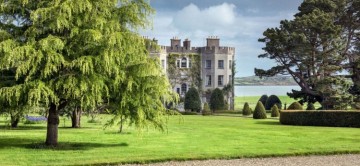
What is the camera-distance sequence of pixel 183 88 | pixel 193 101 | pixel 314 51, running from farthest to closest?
pixel 183 88, pixel 193 101, pixel 314 51

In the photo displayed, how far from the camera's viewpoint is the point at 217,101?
51.3 m

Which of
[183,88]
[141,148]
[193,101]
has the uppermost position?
[183,88]

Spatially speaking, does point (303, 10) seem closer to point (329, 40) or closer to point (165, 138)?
point (329, 40)

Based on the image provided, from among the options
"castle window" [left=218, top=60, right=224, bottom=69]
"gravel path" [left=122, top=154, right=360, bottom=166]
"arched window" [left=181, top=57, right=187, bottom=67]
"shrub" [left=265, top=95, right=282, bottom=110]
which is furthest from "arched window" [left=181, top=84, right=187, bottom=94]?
"gravel path" [left=122, top=154, right=360, bottom=166]

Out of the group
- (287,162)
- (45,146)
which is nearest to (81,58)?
(45,146)

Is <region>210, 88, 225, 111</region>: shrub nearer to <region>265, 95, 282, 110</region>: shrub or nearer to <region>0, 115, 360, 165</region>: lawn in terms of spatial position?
<region>265, 95, 282, 110</region>: shrub

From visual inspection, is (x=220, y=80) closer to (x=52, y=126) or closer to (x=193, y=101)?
(x=193, y=101)

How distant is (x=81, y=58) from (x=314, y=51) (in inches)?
1204

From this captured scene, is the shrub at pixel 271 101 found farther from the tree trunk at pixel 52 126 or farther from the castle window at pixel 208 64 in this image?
the tree trunk at pixel 52 126

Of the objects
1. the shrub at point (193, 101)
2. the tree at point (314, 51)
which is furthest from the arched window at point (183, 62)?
the tree at point (314, 51)

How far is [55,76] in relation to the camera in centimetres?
1255

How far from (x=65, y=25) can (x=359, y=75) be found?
113 ft

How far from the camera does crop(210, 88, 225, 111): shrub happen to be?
51062mm

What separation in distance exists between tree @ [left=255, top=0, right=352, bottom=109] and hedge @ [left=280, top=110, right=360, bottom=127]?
31.7 feet
